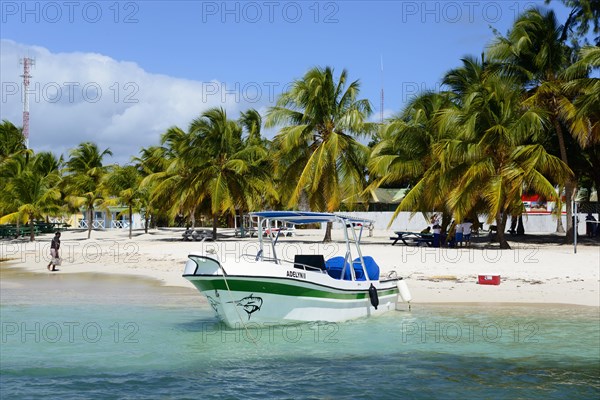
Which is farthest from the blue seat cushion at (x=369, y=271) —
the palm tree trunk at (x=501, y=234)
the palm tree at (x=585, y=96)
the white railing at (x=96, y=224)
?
the white railing at (x=96, y=224)

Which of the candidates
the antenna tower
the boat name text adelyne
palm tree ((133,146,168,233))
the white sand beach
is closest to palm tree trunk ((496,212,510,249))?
the white sand beach

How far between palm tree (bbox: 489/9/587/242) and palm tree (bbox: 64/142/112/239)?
30494mm

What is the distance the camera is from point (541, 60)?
33.0m

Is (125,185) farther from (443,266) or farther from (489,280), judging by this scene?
(489,280)

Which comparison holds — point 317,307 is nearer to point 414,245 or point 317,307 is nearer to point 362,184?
point 414,245

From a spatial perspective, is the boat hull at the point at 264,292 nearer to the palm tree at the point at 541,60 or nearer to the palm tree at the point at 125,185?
the palm tree at the point at 541,60

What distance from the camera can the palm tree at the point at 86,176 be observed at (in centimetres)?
5031

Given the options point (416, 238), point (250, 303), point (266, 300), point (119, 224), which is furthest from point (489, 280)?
point (119, 224)

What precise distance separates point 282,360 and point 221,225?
2046 inches

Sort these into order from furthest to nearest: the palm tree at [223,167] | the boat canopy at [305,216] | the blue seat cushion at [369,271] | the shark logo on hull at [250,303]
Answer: the palm tree at [223,167] < the blue seat cushion at [369,271] < the boat canopy at [305,216] < the shark logo on hull at [250,303]

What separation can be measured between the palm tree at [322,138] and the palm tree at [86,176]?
1904 centimetres

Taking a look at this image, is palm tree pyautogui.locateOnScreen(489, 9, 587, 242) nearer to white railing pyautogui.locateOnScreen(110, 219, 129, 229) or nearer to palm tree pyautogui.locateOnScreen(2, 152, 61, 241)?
palm tree pyautogui.locateOnScreen(2, 152, 61, 241)

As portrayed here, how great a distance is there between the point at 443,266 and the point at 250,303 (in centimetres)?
1186

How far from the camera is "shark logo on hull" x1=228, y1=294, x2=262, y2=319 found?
13.9 m
